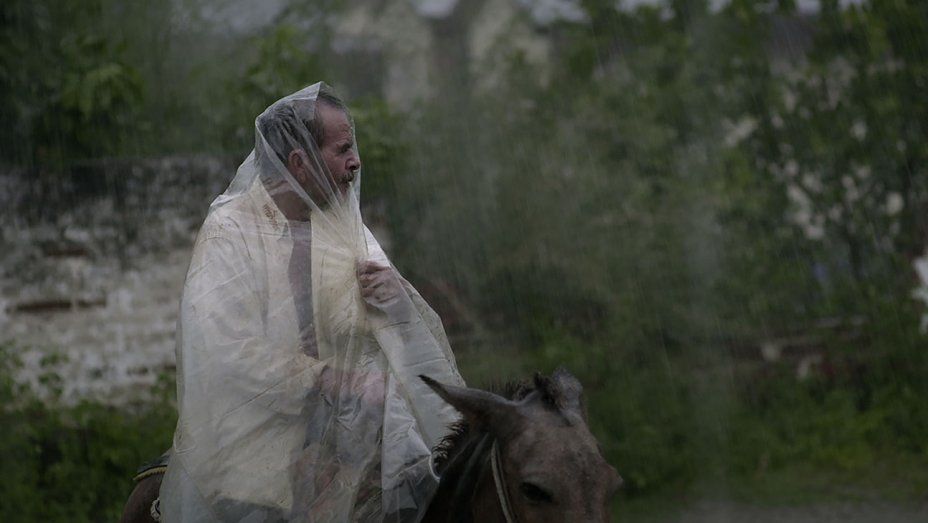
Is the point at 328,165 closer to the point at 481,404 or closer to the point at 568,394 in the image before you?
the point at 481,404

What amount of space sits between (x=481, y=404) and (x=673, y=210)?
6.92m

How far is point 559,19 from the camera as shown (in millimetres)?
11719

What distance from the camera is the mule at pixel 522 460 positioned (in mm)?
2721

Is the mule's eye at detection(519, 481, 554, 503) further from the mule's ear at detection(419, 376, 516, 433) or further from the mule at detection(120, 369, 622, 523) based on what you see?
the mule's ear at detection(419, 376, 516, 433)

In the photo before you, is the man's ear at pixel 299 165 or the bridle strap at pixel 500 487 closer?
the bridle strap at pixel 500 487

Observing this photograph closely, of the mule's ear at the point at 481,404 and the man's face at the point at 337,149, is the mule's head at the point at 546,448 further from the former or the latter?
the man's face at the point at 337,149

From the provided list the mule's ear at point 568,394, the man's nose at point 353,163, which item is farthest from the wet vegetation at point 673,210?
the mule's ear at point 568,394

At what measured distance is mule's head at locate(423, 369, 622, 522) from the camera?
8.89ft

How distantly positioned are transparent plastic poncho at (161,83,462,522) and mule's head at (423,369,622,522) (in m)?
0.26

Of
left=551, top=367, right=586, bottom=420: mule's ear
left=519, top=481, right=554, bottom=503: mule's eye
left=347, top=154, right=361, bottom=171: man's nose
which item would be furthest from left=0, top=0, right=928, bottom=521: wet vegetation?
left=519, top=481, right=554, bottom=503: mule's eye

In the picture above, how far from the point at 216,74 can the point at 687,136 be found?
14.7 feet

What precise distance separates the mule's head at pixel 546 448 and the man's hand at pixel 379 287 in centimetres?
35

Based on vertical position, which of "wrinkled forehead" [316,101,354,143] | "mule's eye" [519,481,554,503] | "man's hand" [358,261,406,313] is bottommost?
"mule's eye" [519,481,554,503]

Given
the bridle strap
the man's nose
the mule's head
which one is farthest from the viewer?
the man's nose
